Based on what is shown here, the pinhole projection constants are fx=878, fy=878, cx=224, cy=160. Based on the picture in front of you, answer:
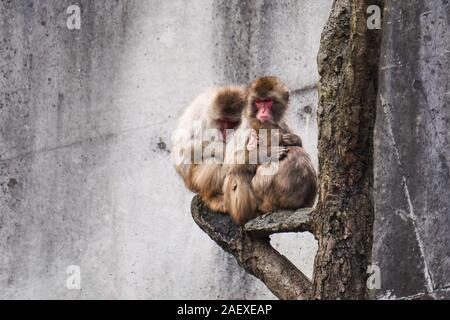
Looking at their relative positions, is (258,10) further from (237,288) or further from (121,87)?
(237,288)

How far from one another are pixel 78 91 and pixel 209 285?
206 centimetres

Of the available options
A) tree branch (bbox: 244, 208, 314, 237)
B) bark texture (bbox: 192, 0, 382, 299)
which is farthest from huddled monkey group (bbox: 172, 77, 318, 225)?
bark texture (bbox: 192, 0, 382, 299)

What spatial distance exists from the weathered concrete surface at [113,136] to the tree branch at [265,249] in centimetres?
242

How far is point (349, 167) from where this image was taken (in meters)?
4.25

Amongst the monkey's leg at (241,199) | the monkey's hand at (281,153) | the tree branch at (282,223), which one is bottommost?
the tree branch at (282,223)

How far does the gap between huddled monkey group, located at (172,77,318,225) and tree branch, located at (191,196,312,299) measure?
9 centimetres

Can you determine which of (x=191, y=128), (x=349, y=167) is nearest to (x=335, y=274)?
(x=349, y=167)

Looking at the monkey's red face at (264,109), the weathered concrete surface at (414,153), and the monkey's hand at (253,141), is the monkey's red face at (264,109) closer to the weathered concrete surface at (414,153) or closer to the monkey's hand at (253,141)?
the monkey's hand at (253,141)

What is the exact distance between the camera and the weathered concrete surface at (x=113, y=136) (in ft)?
25.2

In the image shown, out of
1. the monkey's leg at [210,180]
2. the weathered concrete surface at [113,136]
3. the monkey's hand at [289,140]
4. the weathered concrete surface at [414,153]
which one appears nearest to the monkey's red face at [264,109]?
the monkey's hand at [289,140]

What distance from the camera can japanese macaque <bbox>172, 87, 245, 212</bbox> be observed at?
5406 mm

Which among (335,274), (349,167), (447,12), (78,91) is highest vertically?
(447,12)

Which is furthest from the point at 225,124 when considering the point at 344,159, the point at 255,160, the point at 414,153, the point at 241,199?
the point at 414,153

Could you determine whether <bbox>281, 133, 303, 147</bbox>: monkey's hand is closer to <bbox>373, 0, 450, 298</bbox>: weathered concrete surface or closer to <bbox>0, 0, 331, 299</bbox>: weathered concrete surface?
<bbox>373, 0, 450, 298</bbox>: weathered concrete surface
